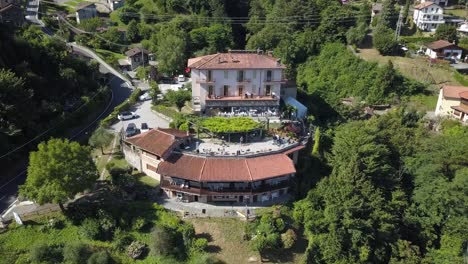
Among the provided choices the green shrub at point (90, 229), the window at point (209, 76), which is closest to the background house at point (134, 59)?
the window at point (209, 76)

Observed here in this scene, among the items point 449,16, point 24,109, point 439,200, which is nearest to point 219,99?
point 24,109

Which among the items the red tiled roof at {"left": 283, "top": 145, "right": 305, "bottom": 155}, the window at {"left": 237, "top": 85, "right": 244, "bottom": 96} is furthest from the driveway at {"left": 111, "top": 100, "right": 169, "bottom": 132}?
the red tiled roof at {"left": 283, "top": 145, "right": 305, "bottom": 155}

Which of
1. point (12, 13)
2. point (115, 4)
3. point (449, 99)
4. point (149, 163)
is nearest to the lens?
point (149, 163)

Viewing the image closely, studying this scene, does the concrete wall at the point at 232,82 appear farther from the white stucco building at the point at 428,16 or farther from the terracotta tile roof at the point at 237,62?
the white stucco building at the point at 428,16

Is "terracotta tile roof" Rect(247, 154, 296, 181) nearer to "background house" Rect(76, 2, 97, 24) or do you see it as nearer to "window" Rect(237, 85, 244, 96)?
"window" Rect(237, 85, 244, 96)

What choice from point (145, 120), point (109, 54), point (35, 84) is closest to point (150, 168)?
point (145, 120)

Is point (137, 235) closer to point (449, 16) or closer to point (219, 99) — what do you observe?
point (219, 99)

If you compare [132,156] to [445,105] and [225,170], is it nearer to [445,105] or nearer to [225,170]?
[225,170]
